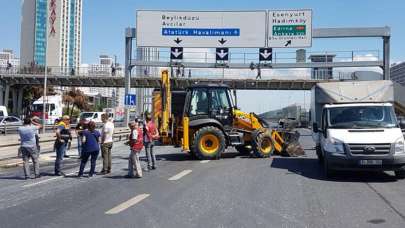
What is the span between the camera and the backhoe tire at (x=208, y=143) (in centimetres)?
1752

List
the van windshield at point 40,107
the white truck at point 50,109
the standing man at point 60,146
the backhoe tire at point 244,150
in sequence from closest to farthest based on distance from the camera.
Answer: the standing man at point 60,146 → the backhoe tire at point 244,150 → the white truck at point 50,109 → the van windshield at point 40,107

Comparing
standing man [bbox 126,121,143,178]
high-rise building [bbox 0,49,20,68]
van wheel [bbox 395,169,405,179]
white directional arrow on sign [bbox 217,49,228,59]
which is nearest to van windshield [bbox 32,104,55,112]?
high-rise building [bbox 0,49,20,68]

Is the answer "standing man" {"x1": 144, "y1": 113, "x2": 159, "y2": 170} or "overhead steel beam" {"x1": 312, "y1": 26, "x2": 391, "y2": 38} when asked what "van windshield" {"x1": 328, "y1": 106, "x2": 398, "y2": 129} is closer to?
"standing man" {"x1": 144, "y1": 113, "x2": 159, "y2": 170}

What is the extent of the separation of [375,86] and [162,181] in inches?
288

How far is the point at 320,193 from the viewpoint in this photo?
33.0 feet

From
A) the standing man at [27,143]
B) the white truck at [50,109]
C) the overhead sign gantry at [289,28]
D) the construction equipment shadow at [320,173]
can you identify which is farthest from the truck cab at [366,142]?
the white truck at [50,109]

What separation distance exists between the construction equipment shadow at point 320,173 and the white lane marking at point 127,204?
5076 millimetres

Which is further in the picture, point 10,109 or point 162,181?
point 10,109

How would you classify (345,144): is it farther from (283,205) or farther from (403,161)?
(283,205)

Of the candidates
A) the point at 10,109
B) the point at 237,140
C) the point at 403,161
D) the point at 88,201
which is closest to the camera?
the point at 88,201

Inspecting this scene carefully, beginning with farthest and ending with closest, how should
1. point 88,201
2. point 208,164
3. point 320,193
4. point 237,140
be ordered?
point 237,140
point 208,164
point 320,193
point 88,201

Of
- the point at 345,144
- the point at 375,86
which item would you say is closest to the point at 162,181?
the point at 345,144

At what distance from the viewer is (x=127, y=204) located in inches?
350

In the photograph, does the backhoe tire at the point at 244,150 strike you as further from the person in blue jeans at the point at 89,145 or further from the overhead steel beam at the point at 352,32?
the overhead steel beam at the point at 352,32
